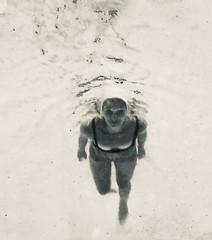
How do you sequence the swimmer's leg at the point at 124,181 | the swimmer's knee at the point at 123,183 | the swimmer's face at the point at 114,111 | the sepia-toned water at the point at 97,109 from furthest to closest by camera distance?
the sepia-toned water at the point at 97,109 → the swimmer's knee at the point at 123,183 → the swimmer's leg at the point at 124,181 → the swimmer's face at the point at 114,111

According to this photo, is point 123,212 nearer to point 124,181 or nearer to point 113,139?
point 124,181

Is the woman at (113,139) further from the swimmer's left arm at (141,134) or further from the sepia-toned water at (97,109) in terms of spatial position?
the sepia-toned water at (97,109)

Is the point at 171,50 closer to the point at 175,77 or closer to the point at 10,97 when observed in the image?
the point at 175,77

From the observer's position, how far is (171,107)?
489 centimetres

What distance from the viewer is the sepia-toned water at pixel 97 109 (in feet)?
12.8

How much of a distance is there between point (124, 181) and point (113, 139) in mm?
647

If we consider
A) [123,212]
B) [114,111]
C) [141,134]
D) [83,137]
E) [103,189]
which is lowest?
[123,212]

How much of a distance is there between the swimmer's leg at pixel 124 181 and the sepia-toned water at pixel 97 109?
0.41ft

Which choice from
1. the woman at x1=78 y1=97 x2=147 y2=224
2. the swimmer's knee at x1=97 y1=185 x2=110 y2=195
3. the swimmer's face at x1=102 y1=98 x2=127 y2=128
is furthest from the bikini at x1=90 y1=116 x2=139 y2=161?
the swimmer's knee at x1=97 y1=185 x2=110 y2=195

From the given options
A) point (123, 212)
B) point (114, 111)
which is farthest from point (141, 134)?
point (123, 212)

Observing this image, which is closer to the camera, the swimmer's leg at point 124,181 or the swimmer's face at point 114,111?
the swimmer's face at point 114,111

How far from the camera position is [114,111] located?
301 centimetres

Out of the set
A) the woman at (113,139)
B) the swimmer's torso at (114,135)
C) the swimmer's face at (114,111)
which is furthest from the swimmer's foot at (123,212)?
the swimmer's face at (114,111)

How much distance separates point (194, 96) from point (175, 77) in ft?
1.54
